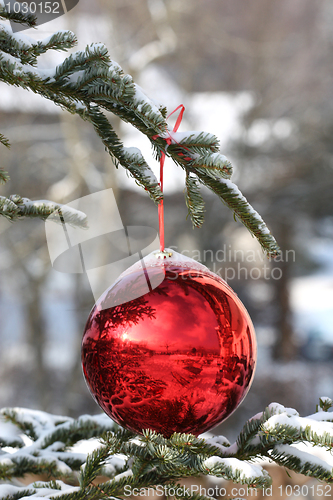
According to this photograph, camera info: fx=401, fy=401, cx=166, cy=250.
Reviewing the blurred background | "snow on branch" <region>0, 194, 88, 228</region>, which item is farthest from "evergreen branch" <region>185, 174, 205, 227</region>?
the blurred background

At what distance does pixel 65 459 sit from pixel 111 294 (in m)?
0.34

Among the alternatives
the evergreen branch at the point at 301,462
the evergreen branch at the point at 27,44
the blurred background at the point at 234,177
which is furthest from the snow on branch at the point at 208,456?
the blurred background at the point at 234,177

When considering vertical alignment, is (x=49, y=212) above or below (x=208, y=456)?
above

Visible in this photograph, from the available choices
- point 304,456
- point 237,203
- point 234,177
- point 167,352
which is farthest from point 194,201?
point 234,177

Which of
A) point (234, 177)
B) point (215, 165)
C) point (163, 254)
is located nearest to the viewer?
point (215, 165)

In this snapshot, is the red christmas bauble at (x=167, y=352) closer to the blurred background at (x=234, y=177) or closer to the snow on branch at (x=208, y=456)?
the snow on branch at (x=208, y=456)

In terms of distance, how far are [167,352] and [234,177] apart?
243 cm

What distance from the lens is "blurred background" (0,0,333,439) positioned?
2.61 meters

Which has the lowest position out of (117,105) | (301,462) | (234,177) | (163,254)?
(301,462)

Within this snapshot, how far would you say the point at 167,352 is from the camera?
0.38 m

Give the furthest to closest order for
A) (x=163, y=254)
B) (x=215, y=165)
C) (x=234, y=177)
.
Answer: (x=234, y=177), (x=163, y=254), (x=215, y=165)

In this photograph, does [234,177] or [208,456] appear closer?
[208,456]

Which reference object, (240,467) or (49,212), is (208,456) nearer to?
(240,467)

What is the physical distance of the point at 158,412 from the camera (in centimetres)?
39
